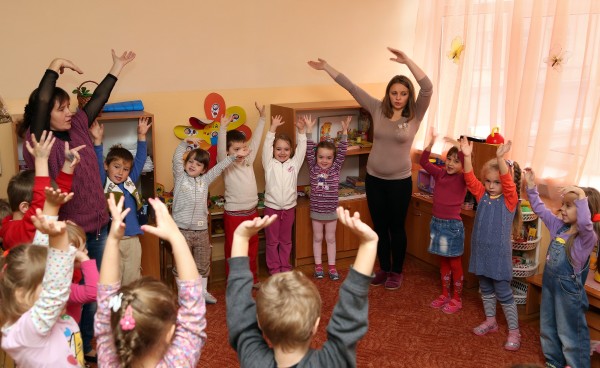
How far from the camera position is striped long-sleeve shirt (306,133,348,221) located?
4.64 meters

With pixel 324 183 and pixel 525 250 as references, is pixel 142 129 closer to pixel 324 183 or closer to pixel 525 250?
pixel 324 183

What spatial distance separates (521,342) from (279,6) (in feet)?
10.2

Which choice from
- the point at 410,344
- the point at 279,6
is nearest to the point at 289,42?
the point at 279,6

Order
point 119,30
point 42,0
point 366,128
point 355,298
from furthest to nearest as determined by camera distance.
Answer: point 366,128, point 119,30, point 42,0, point 355,298

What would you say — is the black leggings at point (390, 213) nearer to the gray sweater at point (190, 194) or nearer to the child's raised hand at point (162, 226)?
the gray sweater at point (190, 194)

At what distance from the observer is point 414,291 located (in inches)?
176

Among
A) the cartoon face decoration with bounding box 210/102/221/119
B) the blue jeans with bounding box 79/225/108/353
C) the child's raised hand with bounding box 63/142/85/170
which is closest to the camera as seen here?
the child's raised hand with bounding box 63/142/85/170

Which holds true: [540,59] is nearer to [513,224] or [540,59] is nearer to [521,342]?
[513,224]

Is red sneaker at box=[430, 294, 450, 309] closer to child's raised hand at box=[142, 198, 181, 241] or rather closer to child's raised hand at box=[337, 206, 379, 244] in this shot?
child's raised hand at box=[337, 206, 379, 244]

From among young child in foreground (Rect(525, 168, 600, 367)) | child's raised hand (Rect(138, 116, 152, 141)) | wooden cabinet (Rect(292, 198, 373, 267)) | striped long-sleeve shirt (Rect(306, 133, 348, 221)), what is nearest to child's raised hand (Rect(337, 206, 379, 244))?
young child in foreground (Rect(525, 168, 600, 367))

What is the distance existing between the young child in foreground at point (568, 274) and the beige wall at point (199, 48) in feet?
7.75

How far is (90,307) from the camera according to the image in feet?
11.2

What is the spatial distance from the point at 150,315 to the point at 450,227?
289 cm

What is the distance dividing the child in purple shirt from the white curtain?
584 mm
